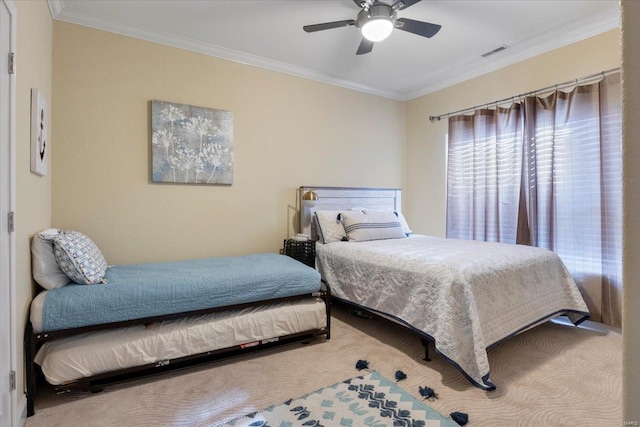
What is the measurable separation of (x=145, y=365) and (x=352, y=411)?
1328 mm

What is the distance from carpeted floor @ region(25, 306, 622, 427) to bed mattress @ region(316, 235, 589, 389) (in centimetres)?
22

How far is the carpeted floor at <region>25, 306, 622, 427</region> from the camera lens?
171 cm

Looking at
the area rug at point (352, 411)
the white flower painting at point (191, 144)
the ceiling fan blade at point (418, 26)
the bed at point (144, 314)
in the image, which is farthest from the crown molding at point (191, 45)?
the area rug at point (352, 411)

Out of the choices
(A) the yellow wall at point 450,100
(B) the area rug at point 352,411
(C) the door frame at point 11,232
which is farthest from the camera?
(A) the yellow wall at point 450,100

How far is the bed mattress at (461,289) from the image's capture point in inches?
78.0

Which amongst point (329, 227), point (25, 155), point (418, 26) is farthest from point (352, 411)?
point (418, 26)

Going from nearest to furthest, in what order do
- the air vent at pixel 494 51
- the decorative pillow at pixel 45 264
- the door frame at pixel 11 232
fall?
1. the door frame at pixel 11 232
2. the decorative pillow at pixel 45 264
3. the air vent at pixel 494 51

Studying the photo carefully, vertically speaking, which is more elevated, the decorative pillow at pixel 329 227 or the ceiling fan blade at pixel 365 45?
the ceiling fan blade at pixel 365 45

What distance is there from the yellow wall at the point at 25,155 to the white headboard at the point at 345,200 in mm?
2365

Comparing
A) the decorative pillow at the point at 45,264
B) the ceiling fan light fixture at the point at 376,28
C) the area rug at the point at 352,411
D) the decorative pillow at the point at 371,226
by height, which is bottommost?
the area rug at the point at 352,411

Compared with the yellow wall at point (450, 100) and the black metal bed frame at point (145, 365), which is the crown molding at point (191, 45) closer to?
the yellow wall at point (450, 100)

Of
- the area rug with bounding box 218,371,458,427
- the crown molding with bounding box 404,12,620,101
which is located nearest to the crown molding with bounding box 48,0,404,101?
the crown molding with bounding box 404,12,620,101

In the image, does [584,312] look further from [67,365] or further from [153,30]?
[153,30]

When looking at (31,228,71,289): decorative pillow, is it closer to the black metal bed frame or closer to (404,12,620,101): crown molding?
the black metal bed frame
